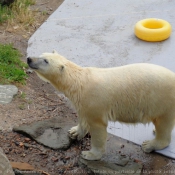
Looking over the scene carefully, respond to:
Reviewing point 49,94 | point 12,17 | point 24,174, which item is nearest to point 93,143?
point 24,174

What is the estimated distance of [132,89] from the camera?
5.15 metres

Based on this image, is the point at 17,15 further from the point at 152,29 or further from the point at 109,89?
the point at 109,89

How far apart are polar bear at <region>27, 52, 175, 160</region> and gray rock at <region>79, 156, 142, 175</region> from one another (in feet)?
0.92

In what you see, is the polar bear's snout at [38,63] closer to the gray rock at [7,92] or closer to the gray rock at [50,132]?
the gray rock at [50,132]

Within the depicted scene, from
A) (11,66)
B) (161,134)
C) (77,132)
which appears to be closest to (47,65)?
(77,132)

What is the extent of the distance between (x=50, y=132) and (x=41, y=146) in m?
0.25

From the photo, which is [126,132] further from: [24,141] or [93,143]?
[24,141]

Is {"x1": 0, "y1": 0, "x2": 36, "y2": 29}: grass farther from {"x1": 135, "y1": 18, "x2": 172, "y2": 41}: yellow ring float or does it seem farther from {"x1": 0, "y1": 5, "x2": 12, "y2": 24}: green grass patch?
{"x1": 135, "y1": 18, "x2": 172, "y2": 41}: yellow ring float

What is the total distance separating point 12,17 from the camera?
8.75 meters

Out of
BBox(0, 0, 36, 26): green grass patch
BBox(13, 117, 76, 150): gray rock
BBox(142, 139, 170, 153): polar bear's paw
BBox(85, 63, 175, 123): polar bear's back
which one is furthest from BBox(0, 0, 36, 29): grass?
BBox(142, 139, 170, 153): polar bear's paw

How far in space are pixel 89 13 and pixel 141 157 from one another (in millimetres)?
4265

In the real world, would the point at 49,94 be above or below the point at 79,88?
below

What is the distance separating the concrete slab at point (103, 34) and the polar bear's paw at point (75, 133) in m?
2.01

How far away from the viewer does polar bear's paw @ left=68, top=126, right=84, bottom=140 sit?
5.72 meters
